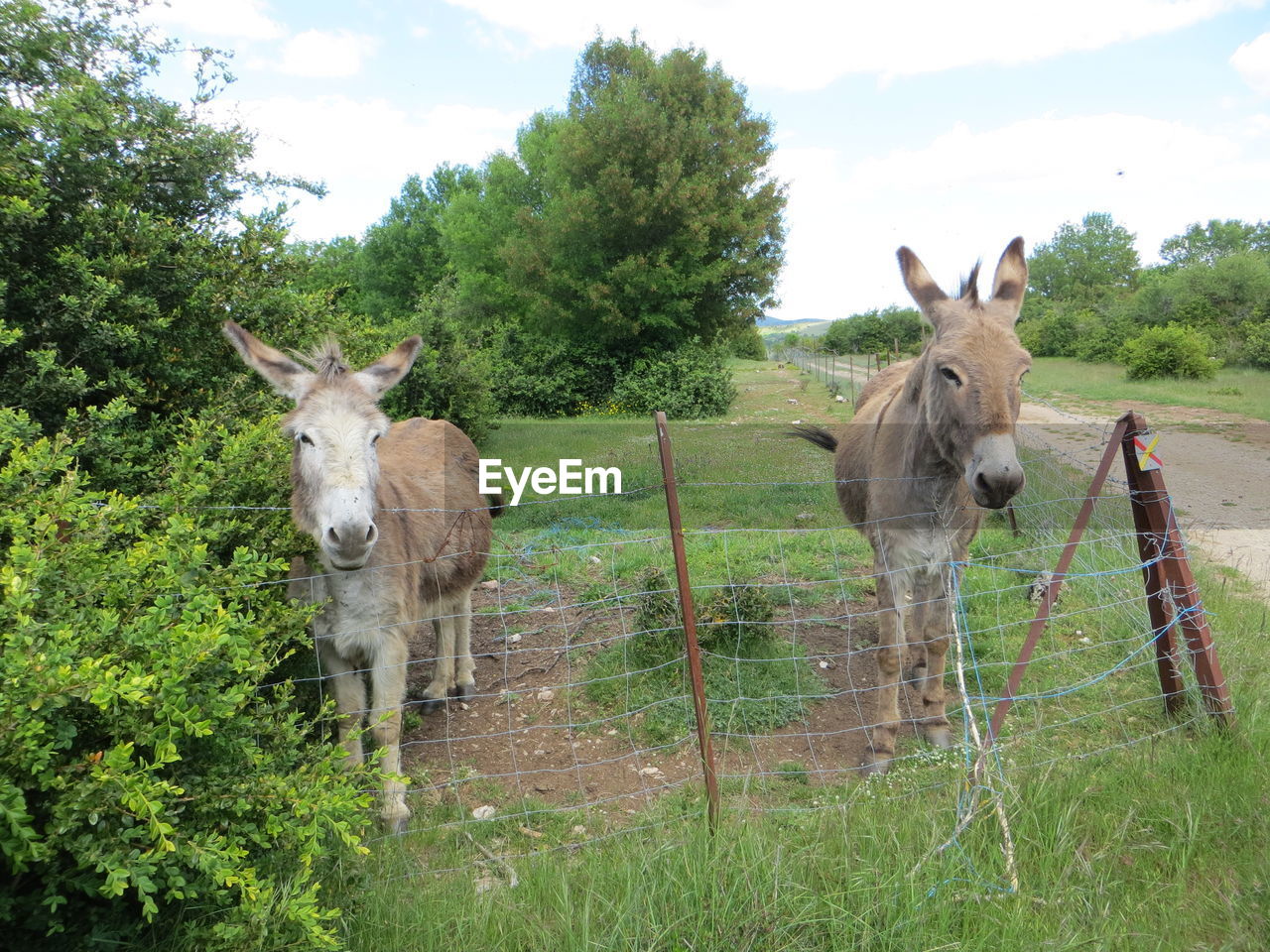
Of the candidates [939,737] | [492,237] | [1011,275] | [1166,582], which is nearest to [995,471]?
[1166,582]

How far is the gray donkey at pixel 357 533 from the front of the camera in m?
3.00

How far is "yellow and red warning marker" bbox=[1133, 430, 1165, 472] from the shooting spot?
11.3 ft

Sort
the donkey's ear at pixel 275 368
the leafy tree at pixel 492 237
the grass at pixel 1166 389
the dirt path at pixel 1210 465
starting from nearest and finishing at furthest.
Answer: the donkey's ear at pixel 275 368 < the dirt path at pixel 1210 465 < the grass at pixel 1166 389 < the leafy tree at pixel 492 237

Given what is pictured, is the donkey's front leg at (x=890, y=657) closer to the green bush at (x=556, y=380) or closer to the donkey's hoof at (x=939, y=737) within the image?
the donkey's hoof at (x=939, y=737)

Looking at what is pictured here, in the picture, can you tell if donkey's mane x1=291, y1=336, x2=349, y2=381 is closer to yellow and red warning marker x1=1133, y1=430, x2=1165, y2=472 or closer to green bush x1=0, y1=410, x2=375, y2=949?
green bush x1=0, y1=410, x2=375, y2=949

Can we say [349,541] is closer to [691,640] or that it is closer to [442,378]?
[691,640]

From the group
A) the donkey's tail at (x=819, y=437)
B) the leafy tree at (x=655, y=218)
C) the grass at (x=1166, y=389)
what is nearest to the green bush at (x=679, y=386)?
the leafy tree at (x=655, y=218)

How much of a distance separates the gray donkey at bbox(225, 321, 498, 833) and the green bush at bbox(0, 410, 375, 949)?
1.68ft

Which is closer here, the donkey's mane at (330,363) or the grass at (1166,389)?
the donkey's mane at (330,363)

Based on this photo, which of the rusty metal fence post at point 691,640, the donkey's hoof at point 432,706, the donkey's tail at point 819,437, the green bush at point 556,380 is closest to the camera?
the rusty metal fence post at point 691,640

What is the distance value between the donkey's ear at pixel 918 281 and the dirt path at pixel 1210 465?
1400mm

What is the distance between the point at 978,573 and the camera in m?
6.33

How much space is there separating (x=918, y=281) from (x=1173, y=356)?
26939 mm

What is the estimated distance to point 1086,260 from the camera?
57.9 metres
